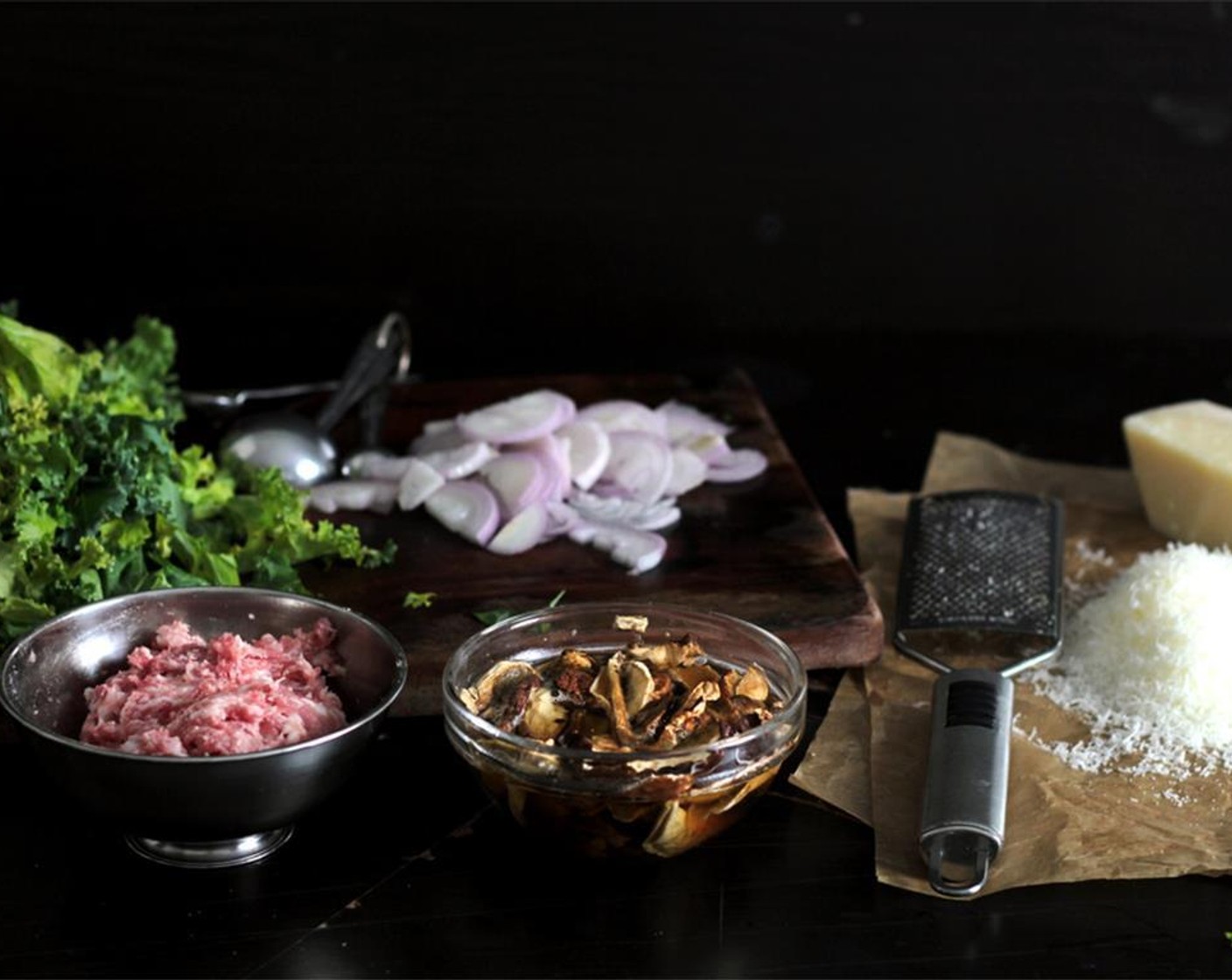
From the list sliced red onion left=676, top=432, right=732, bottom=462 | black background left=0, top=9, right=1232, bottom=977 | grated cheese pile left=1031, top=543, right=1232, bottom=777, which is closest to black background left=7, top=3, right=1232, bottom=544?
black background left=0, top=9, right=1232, bottom=977

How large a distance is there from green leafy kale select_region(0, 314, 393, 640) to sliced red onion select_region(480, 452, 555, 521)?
0.17 meters

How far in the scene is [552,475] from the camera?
2172 mm

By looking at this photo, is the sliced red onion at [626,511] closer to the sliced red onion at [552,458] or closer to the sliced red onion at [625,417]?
the sliced red onion at [552,458]

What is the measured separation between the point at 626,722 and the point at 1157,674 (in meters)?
0.63

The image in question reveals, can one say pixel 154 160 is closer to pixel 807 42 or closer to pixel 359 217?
pixel 359 217

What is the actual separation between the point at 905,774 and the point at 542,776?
0.43 meters

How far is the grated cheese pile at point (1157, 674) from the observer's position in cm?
175

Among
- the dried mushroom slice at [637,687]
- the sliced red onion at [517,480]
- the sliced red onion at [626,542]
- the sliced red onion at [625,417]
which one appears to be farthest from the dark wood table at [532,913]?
the sliced red onion at [625,417]

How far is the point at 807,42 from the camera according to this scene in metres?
2.84

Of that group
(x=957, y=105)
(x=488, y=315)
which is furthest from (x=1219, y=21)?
(x=488, y=315)

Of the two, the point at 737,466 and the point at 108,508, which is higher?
the point at 108,508

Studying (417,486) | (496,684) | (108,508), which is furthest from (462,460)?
(496,684)

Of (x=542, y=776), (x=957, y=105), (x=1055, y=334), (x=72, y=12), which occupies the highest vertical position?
(x=72, y=12)

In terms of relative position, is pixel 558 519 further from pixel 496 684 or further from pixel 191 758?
pixel 191 758
